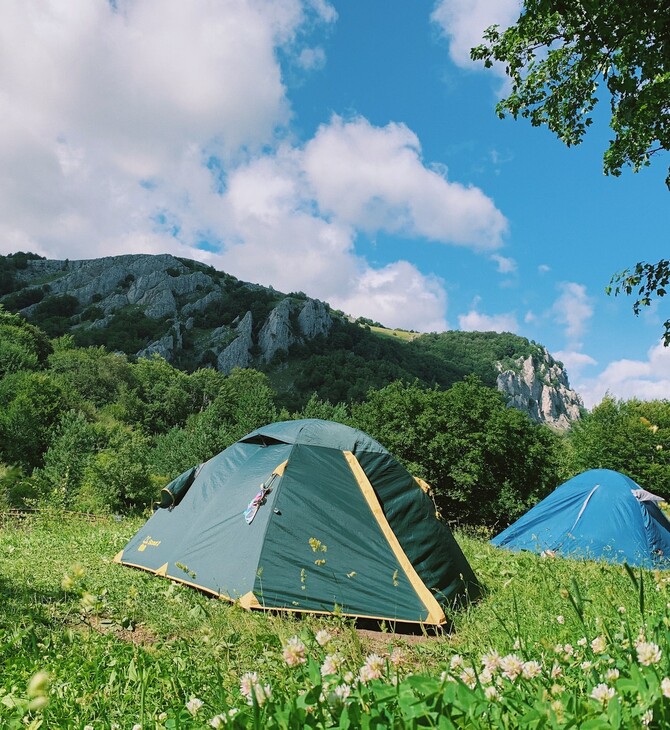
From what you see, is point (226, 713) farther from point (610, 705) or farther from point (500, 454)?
point (500, 454)

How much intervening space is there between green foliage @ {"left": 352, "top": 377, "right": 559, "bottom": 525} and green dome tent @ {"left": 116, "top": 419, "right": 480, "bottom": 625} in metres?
16.1

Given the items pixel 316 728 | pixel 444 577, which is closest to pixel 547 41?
pixel 444 577

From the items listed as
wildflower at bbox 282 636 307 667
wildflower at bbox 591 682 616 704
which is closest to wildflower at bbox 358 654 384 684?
wildflower at bbox 282 636 307 667

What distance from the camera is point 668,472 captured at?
2888 centimetres

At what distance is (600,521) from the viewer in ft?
34.1

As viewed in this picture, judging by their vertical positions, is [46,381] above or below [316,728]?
above

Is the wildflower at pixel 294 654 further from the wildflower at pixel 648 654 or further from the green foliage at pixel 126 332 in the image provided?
the green foliage at pixel 126 332

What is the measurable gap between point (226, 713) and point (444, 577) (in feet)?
16.1

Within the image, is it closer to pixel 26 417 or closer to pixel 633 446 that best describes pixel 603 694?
pixel 633 446

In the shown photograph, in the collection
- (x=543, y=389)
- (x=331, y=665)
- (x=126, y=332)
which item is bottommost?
(x=331, y=665)

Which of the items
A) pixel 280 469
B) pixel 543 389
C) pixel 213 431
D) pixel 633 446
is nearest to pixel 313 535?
pixel 280 469

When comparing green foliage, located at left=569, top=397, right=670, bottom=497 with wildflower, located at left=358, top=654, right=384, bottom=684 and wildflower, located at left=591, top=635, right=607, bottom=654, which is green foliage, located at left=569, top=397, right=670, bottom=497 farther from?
wildflower, located at left=358, top=654, right=384, bottom=684

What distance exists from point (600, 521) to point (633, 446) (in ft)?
76.6

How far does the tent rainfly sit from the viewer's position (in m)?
10.0
